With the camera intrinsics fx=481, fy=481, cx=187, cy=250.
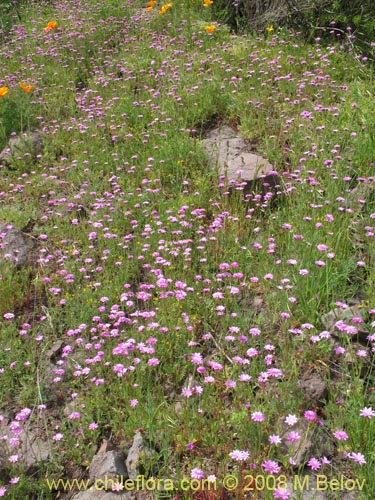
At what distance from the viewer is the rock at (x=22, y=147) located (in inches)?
246

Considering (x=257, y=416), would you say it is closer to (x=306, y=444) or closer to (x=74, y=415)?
(x=306, y=444)

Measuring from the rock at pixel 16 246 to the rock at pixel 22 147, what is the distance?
5.73ft

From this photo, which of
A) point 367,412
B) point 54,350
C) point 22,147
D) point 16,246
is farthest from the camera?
point 22,147

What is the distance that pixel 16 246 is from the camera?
466cm

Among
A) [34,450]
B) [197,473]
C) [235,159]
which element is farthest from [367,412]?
[235,159]

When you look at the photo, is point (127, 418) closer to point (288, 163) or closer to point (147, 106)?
point (288, 163)

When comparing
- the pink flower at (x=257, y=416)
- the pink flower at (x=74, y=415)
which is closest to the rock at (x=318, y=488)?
the pink flower at (x=257, y=416)

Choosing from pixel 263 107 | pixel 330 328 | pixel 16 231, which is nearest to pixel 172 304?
pixel 330 328

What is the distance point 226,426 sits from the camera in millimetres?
2789

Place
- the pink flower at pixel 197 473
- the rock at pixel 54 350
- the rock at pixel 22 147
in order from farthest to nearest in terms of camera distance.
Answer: the rock at pixel 22 147, the rock at pixel 54 350, the pink flower at pixel 197 473

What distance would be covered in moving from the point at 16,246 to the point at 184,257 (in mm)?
1708

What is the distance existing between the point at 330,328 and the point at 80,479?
70.7 inches

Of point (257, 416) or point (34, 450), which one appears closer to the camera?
point (257, 416)

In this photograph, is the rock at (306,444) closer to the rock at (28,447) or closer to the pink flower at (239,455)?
the pink flower at (239,455)
